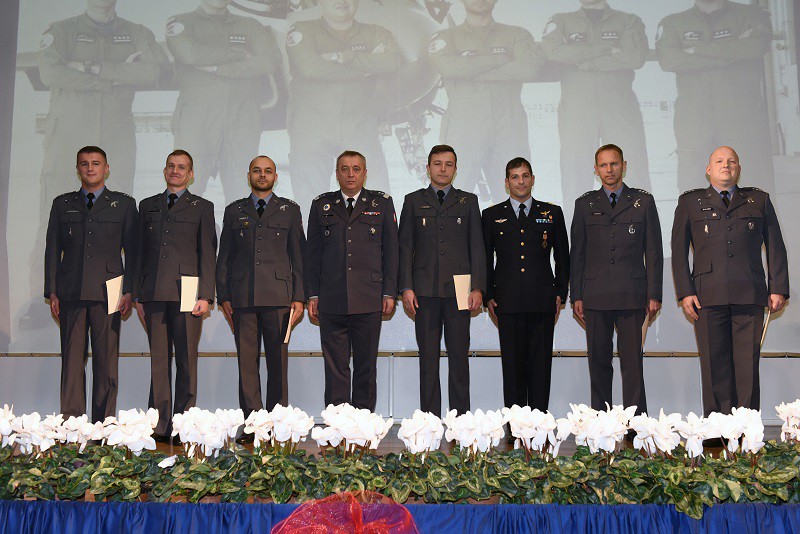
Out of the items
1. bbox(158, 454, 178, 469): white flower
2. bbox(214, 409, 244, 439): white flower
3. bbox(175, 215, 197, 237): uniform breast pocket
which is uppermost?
bbox(175, 215, 197, 237): uniform breast pocket

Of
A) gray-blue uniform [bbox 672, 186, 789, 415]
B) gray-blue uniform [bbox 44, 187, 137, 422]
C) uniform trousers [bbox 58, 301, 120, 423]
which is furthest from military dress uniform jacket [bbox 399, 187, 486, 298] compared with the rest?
uniform trousers [bbox 58, 301, 120, 423]

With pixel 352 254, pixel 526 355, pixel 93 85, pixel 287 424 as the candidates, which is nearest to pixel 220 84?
pixel 93 85

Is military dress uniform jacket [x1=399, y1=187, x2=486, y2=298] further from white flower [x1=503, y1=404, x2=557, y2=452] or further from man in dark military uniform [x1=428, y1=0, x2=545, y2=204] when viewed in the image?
white flower [x1=503, y1=404, x2=557, y2=452]

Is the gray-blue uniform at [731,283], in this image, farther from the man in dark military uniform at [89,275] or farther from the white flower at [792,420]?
the man in dark military uniform at [89,275]

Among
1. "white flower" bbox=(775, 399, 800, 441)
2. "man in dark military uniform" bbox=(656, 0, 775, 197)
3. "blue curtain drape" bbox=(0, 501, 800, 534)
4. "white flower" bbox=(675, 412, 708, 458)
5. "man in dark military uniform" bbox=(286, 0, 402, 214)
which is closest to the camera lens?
"blue curtain drape" bbox=(0, 501, 800, 534)

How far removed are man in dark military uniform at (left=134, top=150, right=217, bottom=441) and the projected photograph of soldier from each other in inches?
49.1

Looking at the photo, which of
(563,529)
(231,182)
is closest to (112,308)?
(231,182)

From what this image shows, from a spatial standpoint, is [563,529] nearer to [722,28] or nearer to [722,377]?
[722,377]

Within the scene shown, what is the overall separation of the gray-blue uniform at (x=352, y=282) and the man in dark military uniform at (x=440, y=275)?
128 millimetres

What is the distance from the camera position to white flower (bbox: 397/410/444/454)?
8.14ft

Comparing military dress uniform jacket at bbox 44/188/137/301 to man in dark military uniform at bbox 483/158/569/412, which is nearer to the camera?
man in dark military uniform at bbox 483/158/569/412

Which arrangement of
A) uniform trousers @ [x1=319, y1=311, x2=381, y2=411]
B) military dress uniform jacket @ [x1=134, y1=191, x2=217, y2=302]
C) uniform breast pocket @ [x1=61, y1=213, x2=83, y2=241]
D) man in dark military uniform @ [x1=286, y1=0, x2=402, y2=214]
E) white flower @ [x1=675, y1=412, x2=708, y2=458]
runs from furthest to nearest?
man in dark military uniform @ [x1=286, y1=0, x2=402, y2=214] → uniform breast pocket @ [x1=61, y1=213, x2=83, y2=241] → military dress uniform jacket @ [x1=134, y1=191, x2=217, y2=302] → uniform trousers @ [x1=319, y1=311, x2=381, y2=411] → white flower @ [x1=675, y1=412, x2=708, y2=458]

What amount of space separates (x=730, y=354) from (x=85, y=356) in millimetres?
3469

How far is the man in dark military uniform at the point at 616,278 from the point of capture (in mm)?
4312
